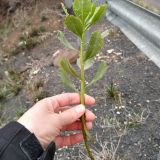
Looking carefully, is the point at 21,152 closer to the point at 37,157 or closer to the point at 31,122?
the point at 37,157

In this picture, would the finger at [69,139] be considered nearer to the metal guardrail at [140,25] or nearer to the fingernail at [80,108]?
the fingernail at [80,108]

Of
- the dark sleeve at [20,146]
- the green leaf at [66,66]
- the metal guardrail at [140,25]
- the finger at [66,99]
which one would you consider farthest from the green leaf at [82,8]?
the metal guardrail at [140,25]

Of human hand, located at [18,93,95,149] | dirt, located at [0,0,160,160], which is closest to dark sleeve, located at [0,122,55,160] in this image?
human hand, located at [18,93,95,149]

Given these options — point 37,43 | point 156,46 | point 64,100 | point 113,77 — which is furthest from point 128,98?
point 37,43

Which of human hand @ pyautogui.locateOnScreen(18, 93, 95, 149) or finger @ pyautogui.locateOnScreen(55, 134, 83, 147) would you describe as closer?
A: human hand @ pyautogui.locateOnScreen(18, 93, 95, 149)

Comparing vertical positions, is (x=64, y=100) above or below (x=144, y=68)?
above

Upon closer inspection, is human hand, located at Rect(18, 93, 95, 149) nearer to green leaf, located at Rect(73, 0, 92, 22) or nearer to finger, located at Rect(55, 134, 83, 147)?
finger, located at Rect(55, 134, 83, 147)

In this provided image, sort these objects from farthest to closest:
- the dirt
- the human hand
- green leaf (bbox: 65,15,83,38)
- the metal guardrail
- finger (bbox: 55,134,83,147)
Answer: the dirt → the metal guardrail → finger (bbox: 55,134,83,147) → the human hand → green leaf (bbox: 65,15,83,38)
